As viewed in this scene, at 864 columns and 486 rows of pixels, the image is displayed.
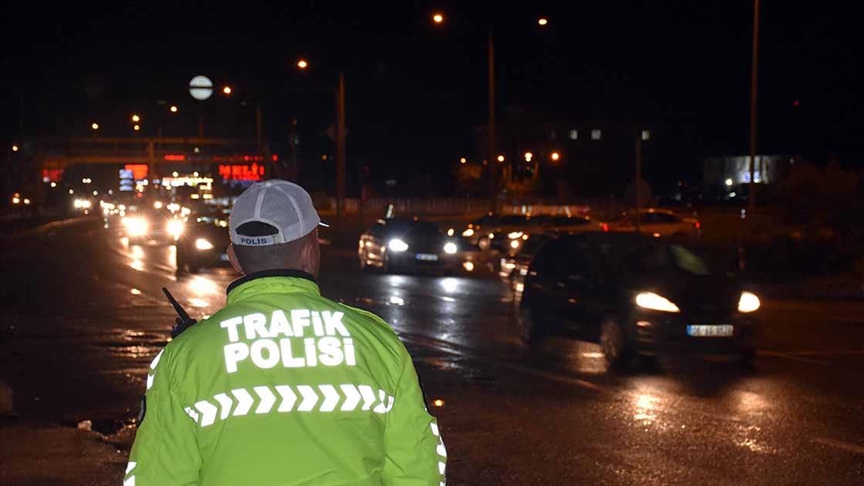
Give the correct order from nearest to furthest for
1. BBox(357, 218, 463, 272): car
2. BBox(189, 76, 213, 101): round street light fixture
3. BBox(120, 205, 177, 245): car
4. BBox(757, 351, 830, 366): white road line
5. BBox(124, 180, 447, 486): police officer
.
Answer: BBox(124, 180, 447, 486): police officer → BBox(757, 351, 830, 366): white road line → BBox(357, 218, 463, 272): car → BBox(189, 76, 213, 101): round street light fixture → BBox(120, 205, 177, 245): car

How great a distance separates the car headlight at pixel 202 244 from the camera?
28.3 m

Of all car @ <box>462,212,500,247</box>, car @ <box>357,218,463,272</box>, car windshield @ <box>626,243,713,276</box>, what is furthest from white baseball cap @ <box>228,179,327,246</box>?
car @ <box>462,212,500,247</box>

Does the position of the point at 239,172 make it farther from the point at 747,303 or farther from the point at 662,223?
the point at 747,303

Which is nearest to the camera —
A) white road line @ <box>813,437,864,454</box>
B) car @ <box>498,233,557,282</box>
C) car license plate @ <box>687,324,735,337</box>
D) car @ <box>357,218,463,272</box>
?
white road line @ <box>813,437,864,454</box>

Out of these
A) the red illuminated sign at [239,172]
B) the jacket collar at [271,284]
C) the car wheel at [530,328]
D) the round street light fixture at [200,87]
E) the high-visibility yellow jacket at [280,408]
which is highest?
the round street light fixture at [200,87]

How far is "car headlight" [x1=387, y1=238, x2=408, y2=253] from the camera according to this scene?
28.8m

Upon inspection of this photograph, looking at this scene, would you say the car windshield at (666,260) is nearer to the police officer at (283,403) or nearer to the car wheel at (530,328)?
the car wheel at (530,328)

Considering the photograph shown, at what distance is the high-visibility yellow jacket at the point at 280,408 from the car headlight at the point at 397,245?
25.9 m

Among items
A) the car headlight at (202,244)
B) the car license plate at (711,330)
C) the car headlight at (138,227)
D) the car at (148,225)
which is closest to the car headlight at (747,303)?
the car license plate at (711,330)

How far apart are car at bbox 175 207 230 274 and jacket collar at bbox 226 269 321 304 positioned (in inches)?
999

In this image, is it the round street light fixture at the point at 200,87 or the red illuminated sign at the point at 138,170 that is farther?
the red illuminated sign at the point at 138,170

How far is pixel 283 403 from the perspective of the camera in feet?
8.88

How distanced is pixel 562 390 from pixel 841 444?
10.4 ft

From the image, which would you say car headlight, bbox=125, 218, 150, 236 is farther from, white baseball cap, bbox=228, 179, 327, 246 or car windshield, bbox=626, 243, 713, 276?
white baseball cap, bbox=228, 179, 327, 246
